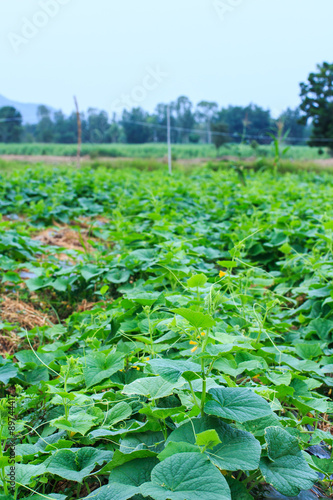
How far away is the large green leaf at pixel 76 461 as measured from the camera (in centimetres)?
82

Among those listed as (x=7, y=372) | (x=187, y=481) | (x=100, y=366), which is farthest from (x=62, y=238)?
(x=187, y=481)

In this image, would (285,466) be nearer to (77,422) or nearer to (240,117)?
(77,422)

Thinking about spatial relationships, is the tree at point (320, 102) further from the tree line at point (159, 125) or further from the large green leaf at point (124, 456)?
the large green leaf at point (124, 456)

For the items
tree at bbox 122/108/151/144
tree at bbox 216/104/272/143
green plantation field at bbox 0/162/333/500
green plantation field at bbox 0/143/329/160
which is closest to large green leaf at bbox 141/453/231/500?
green plantation field at bbox 0/162/333/500

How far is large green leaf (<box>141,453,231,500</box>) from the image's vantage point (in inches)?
25.3

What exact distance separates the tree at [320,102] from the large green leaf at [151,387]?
24.5m

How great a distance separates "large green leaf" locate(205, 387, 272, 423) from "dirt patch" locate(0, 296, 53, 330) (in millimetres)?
1579

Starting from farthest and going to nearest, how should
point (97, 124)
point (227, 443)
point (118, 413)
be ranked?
point (97, 124) < point (118, 413) < point (227, 443)

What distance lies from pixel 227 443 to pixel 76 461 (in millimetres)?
337

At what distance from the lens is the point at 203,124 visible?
2661 cm

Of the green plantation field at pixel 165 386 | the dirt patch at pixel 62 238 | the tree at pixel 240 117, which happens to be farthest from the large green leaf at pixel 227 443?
the tree at pixel 240 117

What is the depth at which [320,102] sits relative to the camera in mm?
23312

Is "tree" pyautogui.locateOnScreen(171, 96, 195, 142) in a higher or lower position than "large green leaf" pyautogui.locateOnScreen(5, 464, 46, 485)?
higher

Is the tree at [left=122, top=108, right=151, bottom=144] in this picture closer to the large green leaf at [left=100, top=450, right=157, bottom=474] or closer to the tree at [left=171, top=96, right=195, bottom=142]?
the tree at [left=171, top=96, right=195, bottom=142]
